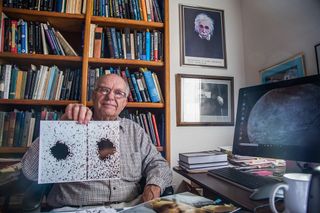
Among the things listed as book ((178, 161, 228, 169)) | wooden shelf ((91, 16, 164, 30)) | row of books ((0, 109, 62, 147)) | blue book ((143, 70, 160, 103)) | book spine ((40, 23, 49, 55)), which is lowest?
book ((178, 161, 228, 169))

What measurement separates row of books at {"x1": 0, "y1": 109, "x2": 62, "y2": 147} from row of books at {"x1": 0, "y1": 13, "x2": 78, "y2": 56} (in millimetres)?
432

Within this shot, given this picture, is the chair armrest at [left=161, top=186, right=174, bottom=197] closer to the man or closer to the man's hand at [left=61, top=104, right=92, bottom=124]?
the man

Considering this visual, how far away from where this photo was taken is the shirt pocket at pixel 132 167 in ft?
3.59

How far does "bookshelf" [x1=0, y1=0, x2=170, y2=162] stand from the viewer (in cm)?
138

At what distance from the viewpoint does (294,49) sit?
1.40 m

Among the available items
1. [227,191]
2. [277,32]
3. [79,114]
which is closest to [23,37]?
[79,114]

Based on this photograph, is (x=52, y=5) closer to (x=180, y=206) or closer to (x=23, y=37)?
(x=23, y=37)

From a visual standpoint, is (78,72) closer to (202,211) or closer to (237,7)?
(202,211)

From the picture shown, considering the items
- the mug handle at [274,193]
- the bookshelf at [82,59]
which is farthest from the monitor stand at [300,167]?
the bookshelf at [82,59]

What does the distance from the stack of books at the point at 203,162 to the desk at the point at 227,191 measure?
0.06 meters

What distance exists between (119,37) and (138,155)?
0.90 meters

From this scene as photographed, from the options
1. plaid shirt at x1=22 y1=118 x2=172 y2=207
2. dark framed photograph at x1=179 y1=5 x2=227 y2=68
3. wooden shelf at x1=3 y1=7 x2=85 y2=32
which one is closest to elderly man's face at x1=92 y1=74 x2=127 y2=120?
plaid shirt at x1=22 y1=118 x2=172 y2=207

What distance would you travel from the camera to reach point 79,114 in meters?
0.80

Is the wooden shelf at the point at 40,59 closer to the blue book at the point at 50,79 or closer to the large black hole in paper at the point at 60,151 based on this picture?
the blue book at the point at 50,79
